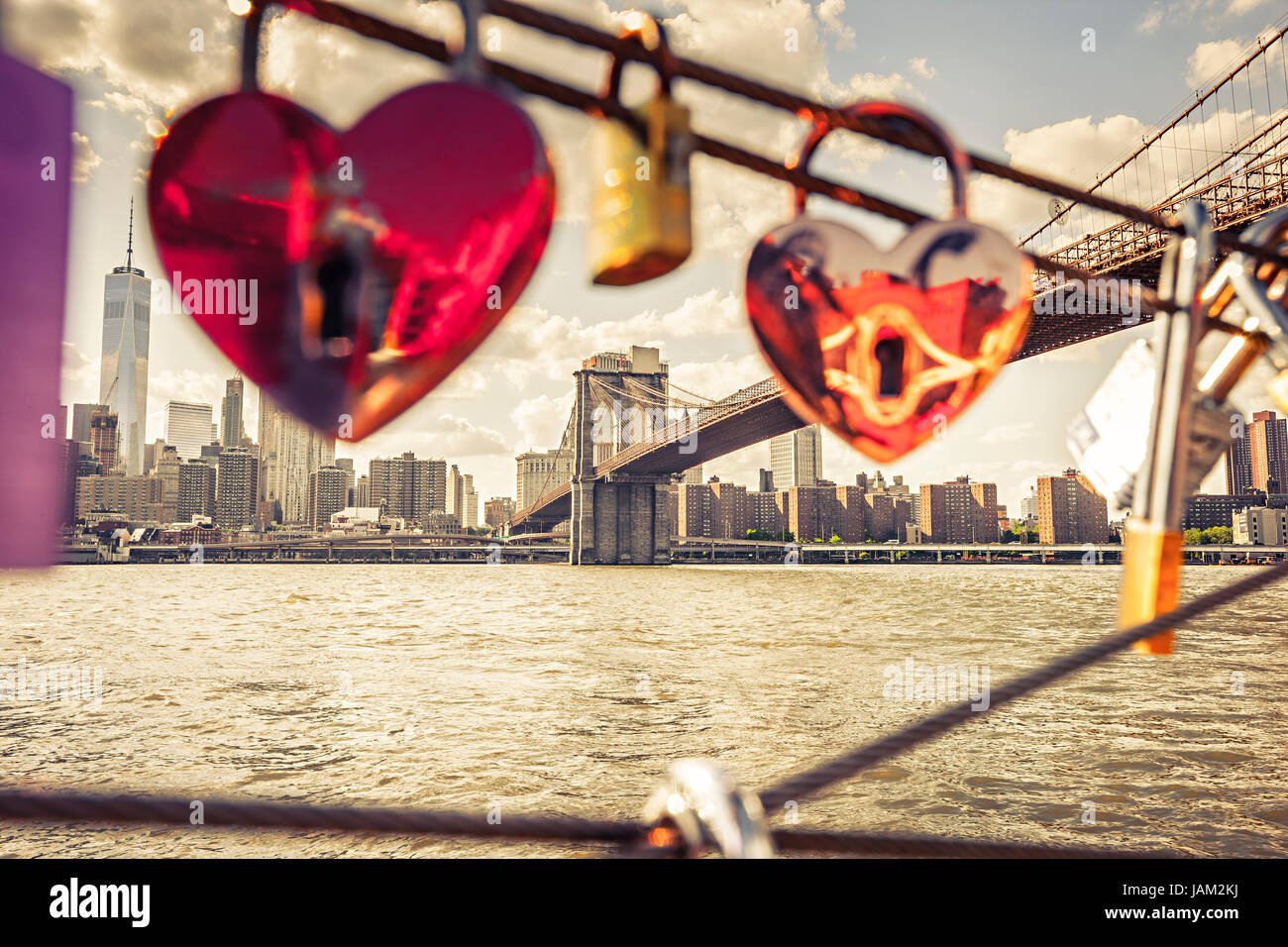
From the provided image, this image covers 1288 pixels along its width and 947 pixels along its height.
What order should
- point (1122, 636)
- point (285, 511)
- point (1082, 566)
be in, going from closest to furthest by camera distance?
point (1122, 636), point (285, 511), point (1082, 566)

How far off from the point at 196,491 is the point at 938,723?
73.9 m

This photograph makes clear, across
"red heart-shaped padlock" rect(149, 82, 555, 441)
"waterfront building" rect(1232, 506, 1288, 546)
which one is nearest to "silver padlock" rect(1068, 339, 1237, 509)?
"red heart-shaped padlock" rect(149, 82, 555, 441)

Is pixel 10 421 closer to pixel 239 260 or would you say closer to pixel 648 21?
pixel 239 260

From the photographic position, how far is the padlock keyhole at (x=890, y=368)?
1085 mm

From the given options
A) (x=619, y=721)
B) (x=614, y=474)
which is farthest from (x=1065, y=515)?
(x=619, y=721)

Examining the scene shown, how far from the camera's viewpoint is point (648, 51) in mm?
803

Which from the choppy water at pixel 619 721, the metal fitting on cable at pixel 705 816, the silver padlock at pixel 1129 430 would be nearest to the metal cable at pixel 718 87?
the silver padlock at pixel 1129 430

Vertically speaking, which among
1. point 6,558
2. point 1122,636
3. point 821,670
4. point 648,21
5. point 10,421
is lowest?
point 821,670

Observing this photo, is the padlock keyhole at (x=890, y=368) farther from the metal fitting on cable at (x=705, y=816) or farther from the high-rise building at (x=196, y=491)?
the high-rise building at (x=196, y=491)

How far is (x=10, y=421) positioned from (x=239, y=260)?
0.55m

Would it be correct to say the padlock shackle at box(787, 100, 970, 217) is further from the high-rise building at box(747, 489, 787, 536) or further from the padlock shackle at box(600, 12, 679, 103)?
the high-rise building at box(747, 489, 787, 536)

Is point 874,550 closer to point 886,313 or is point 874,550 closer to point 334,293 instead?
point 886,313
